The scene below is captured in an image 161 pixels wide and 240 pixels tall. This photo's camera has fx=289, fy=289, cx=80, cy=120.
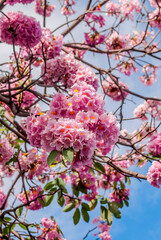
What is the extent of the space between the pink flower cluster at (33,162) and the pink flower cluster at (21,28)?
3.42 feet

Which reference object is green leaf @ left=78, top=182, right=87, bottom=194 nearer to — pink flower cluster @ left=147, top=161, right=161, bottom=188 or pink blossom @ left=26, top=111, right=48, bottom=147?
pink flower cluster @ left=147, top=161, right=161, bottom=188

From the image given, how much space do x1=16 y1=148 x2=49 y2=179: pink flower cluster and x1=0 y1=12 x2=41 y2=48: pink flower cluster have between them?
1044 mm

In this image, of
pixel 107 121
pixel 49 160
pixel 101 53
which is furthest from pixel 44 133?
pixel 101 53

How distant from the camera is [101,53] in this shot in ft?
14.0

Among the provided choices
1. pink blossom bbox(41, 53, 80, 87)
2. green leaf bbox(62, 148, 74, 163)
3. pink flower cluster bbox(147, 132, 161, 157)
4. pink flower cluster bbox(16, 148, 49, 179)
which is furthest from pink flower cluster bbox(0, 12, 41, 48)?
pink flower cluster bbox(147, 132, 161, 157)

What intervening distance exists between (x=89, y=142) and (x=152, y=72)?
410cm

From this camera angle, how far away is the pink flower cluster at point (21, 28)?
261 centimetres

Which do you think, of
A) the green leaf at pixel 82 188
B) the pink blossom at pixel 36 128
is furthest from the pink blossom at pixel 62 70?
the green leaf at pixel 82 188

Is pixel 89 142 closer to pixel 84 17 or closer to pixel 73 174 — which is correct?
pixel 73 174

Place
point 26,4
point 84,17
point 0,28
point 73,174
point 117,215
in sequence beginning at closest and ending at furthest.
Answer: point 0,28 → point 117,215 → point 26,4 → point 73,174 → point 84,17

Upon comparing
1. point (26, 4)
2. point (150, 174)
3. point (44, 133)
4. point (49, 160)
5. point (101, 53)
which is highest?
point (101, 53)

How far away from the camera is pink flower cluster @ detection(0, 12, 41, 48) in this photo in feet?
8.57

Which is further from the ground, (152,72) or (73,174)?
(152,72)

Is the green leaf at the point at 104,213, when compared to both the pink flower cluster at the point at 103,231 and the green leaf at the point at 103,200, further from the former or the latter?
the pink flower cluster at the point at 103,231
